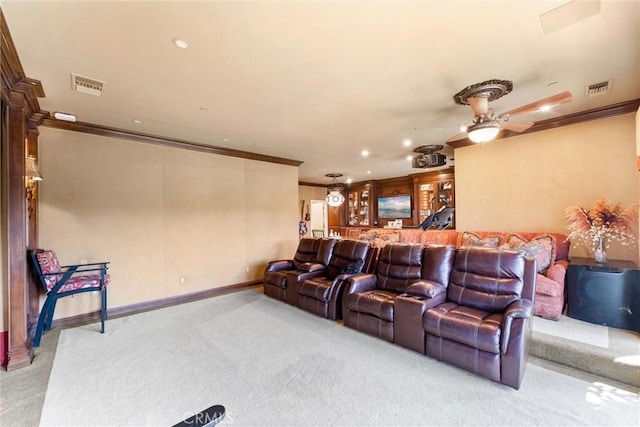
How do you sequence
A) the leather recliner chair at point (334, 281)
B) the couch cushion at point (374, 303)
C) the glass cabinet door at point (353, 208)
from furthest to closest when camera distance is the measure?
the glass cabinet door at point (353, 208) < the leather recliner chair at point (334, 281) < the couch cushion at point (374, 303)

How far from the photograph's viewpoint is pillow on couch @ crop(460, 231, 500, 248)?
457 cm

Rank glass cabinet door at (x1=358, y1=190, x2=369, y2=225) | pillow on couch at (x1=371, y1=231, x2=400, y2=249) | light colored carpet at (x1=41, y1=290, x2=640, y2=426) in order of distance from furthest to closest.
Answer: glass cabinet door at (x1=358, y1=190, x2=369, y2=225) < pillow on couch at (x1=371, y1=231, x2=400, y2=249) < light colored carpet at (x1=41, y1=290, x2=640, y2=426)

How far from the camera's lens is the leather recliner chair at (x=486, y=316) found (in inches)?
94.7

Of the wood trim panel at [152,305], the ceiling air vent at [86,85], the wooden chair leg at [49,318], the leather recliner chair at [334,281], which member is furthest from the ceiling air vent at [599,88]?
the wooden chair leg at [49,318]

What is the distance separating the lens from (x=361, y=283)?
3777mm

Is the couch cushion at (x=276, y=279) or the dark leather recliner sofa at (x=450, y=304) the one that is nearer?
the dark leather recliner sofa at (x=450, y=304)

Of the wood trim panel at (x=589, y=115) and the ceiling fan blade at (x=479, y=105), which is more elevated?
the wood trim panel at (x=589, y=115)

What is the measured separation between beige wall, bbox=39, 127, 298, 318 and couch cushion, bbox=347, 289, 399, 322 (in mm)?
3121

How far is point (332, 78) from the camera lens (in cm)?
290

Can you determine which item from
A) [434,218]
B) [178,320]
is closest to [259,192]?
[178,320]

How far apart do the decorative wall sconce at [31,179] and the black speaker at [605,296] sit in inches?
255

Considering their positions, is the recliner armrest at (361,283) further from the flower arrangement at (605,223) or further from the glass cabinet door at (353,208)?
the glass cabinet door at (353,208)

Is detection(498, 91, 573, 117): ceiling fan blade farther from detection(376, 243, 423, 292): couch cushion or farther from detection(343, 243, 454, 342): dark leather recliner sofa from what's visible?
detection(376, 243, 423, 292): couch cushion

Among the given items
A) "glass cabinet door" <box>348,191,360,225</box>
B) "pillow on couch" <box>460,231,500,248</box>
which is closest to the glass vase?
"pillow on couch" <box>460,231,500,248</box>
